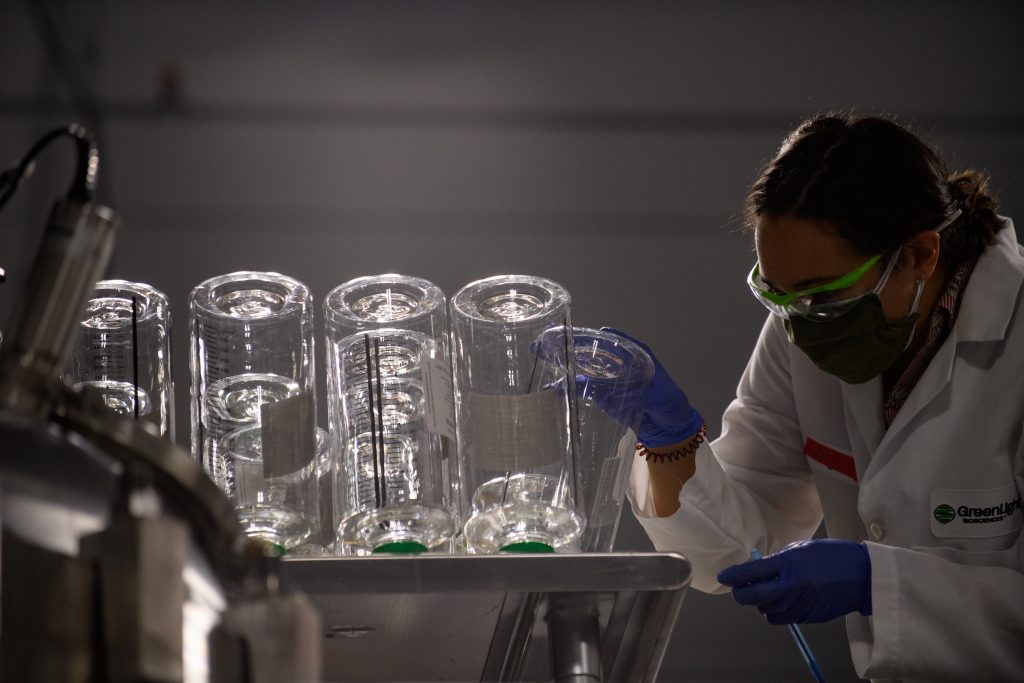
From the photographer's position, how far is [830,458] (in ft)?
5.93

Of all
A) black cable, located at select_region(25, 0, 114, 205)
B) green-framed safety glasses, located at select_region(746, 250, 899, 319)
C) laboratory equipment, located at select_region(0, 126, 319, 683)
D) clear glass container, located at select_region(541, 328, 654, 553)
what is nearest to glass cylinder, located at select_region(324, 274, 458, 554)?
clear glass container, located at select_region(541, 328, 654, 553)

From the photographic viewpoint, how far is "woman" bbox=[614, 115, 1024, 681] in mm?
1460

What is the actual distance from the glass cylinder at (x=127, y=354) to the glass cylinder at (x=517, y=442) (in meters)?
0.29

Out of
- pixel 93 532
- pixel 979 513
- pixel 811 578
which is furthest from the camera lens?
pixel 979 513

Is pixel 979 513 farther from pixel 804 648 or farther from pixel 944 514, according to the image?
pixel 804 648

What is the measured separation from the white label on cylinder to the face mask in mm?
662

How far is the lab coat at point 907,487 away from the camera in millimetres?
1456

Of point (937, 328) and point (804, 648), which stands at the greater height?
point (937, 328)

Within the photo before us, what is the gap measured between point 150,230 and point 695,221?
4.36 ft

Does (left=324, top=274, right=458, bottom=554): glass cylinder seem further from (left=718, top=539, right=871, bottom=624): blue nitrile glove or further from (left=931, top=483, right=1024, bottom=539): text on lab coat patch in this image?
(left=931, top=483, right=1024, bottom=539): text on lab coat patch

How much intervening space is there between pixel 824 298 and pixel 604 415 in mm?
480

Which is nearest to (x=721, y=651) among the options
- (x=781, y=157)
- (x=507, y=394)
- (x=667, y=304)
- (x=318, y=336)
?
(x=667, y=304)

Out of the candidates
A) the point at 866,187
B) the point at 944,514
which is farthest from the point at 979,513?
the point at 866,187

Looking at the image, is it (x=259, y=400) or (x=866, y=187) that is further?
(x=866, y=187)
